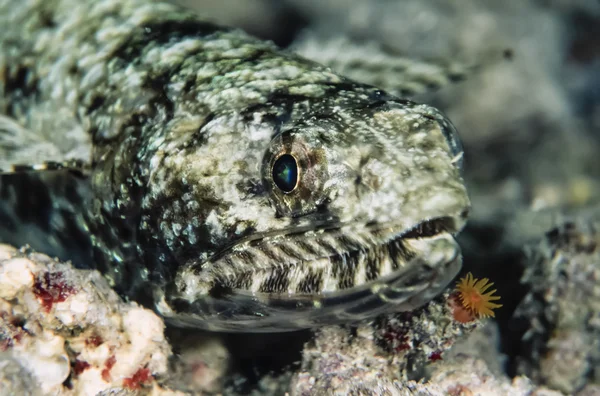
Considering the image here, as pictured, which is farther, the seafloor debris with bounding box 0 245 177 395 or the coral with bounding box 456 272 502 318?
the coral with bounding box 456 272 502 318

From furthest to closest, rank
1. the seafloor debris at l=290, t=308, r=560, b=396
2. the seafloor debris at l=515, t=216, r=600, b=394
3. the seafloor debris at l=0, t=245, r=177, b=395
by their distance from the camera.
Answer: the seafloor debris at l=515, t=216, r=600, b=394 < the seafloor debris at l=290, t=308, r=560, b=396 < the seafloor debris at l=0, t=245, r=177, b=395

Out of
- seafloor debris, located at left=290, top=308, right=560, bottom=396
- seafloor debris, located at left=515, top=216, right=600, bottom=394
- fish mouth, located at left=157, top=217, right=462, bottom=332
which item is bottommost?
seafloor debris, located at left=515, top=216, right=600, bottom=394

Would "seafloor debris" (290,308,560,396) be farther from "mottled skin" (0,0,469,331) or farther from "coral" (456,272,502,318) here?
"mottled skin" (0,0,469,331)

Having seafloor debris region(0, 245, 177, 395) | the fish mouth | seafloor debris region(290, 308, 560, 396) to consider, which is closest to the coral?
seafloor debris region(290, 308, 560, 396)

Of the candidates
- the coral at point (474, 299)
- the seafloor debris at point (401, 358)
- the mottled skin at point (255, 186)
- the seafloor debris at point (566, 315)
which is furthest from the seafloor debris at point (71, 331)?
the seafloor debris at point (566, 315)

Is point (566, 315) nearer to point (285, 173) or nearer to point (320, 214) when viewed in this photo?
point (320, 214)

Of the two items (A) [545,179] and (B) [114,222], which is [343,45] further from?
(A) [545,179]

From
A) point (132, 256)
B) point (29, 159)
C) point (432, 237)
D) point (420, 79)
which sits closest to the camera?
point (432, 237)

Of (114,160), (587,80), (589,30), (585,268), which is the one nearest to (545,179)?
(587,80)
